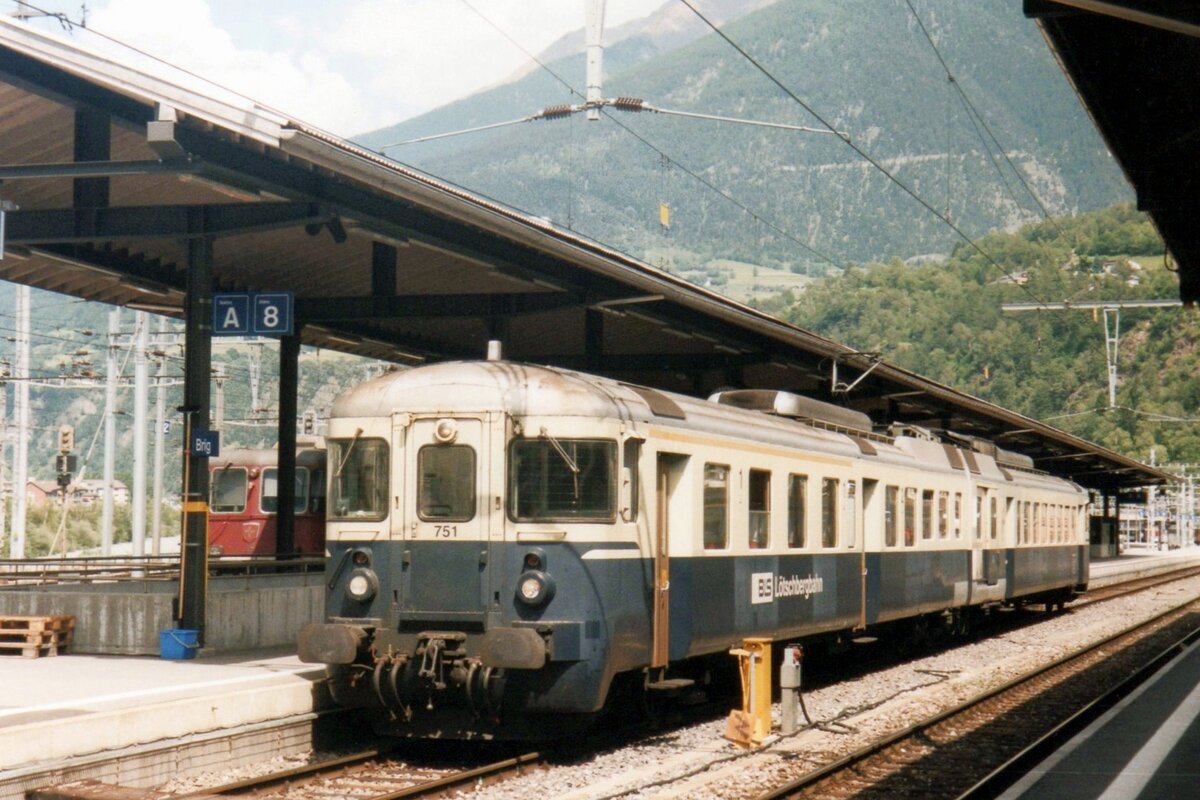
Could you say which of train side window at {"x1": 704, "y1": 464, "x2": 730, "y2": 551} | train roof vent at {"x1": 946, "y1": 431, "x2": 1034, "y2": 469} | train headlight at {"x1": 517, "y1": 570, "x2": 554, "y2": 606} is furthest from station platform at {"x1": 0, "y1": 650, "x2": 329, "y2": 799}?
train roof vent at {"x1": 946, "y1": 431, "x2": 1034, "y2": 469}

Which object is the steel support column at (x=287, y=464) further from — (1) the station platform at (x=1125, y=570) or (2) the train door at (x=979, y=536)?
(1) the station platform at (x=1125, y=570)

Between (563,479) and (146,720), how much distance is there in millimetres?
3402

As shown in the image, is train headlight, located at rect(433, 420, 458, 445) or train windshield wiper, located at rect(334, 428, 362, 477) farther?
train windshield wiper, located at rect(334, 428, 362, 477)

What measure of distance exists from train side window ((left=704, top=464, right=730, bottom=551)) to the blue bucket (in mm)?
5591

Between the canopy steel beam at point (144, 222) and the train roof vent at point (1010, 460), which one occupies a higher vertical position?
the canopy steel beam at point (144, 222)

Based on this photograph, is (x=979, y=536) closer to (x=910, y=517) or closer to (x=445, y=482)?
(x=910, y=517)

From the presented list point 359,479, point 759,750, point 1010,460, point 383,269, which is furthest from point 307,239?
point 1010,460

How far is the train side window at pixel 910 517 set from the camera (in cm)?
1872

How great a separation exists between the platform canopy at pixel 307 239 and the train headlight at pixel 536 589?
423 cm

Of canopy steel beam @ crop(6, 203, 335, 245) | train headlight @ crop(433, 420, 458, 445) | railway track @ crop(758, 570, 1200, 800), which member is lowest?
railway track @ crop(758, 570, 1200, 800)

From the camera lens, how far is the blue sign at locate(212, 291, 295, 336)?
16094 mm

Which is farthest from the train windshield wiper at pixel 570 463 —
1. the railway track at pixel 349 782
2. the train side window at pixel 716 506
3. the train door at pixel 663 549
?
the railway track at pixel 349 782

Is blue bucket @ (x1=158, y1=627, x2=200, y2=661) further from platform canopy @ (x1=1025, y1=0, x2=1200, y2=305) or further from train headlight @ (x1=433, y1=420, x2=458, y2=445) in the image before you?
platform canopy @ (x1=1025, y1=0, x2=1200, y2=305)

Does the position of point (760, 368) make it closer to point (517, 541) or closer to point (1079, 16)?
point (517, 541)
